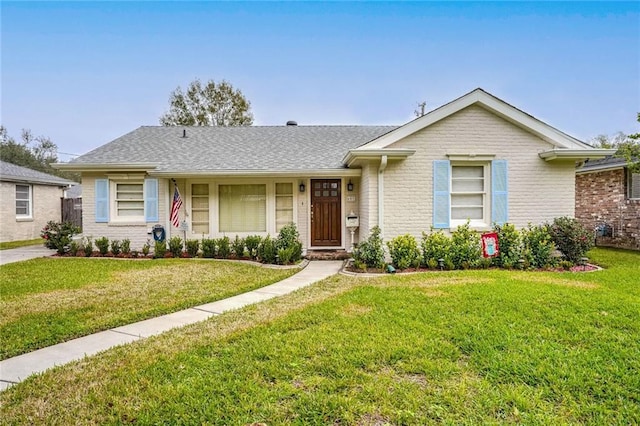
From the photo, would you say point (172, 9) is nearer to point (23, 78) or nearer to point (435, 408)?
point (23, 78)

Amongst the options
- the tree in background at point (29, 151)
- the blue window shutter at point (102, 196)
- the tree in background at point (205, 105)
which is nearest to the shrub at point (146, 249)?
the blue window shutter at point (102, 196)

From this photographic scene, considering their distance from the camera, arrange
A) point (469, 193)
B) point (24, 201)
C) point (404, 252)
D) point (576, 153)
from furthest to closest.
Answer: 1. point (24, 201)
2. point (469, 193)
3. point (576, 153)
4. point (404, 252)

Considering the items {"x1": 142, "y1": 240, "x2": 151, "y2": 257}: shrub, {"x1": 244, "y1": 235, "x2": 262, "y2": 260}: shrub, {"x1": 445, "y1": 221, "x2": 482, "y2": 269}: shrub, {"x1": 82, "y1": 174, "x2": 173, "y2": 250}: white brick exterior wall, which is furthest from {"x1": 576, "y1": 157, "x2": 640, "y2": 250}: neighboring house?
{"x1": 142, "y1": 240, "x2": 151, "y2": 257}: shrub

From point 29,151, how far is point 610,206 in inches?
1968

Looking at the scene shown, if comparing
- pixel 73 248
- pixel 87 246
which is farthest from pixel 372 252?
pixel 73 248

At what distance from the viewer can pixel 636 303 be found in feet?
15.5

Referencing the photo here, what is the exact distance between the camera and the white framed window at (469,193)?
351 inches

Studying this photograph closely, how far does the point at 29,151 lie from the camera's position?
38281mm

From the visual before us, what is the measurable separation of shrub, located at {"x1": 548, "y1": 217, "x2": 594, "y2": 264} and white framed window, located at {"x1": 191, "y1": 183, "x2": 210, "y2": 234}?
954 centimetres

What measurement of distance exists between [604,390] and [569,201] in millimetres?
7579

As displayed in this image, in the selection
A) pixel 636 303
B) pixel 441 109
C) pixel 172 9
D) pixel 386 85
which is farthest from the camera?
pixel 386 85

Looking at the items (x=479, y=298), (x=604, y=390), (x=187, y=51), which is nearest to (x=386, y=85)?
(x=187, y=51)

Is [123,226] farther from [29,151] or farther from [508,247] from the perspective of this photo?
[29,151]

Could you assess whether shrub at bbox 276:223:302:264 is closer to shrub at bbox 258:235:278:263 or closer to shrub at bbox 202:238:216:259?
shrub at bbox 258:235:278:263
